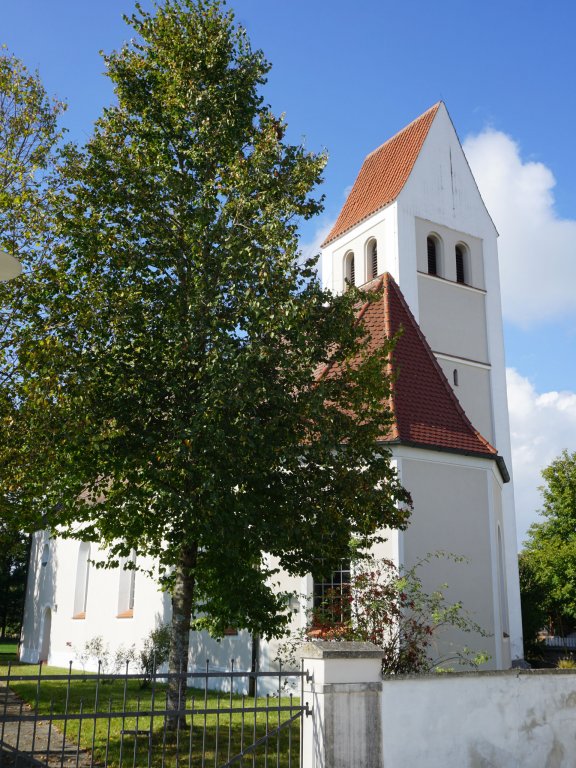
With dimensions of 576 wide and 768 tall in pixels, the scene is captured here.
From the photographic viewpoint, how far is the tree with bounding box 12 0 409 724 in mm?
9945

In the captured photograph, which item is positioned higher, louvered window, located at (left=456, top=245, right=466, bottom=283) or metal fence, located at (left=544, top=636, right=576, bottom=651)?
louvered window, located at (left=456, top=245, right=466, bottom=283)

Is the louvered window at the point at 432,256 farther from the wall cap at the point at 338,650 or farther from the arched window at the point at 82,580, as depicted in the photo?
the wall cap at the point at 338,650

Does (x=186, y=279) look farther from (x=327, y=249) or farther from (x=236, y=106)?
(x=327, y=249)

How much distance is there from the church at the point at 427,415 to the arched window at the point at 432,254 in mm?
52

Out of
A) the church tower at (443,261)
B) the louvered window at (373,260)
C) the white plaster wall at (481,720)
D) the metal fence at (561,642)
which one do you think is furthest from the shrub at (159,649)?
the metal fence at (561,642)

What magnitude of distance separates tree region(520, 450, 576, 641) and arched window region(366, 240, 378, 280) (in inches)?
585

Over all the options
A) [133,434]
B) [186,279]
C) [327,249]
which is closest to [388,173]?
[327,249]

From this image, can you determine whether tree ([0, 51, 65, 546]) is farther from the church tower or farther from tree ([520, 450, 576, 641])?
tree ([520, 450, 576, 641])

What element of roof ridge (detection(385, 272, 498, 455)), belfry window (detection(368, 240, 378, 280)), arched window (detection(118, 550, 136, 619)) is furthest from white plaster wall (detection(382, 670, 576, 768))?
belfry window (detection(368, 240, 378, 280))

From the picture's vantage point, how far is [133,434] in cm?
1048

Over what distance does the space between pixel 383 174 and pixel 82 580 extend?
1917 centimetres

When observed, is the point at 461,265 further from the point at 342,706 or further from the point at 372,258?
the point at 342,706

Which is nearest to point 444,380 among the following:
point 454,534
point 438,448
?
point 438,448

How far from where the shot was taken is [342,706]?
6.52 metres
